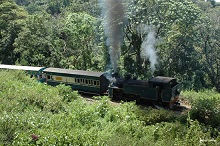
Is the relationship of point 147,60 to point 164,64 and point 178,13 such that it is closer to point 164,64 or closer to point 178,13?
point 164,64

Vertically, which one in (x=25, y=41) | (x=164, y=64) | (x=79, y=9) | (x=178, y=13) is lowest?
(x=164, y=64)

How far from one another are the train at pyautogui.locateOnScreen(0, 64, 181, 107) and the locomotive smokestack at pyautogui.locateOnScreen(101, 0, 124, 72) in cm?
147

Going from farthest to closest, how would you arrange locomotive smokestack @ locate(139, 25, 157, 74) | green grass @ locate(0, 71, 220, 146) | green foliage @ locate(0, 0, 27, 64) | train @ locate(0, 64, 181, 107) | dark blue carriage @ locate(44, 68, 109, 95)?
green foliage @ locate(0, 0, 27, 64), locomotive smokestack @ locate(139, 25, 157, 74), dark blue carriage @ locate(44, 68, 109, 95), train @ locate(0, 64, 181, 107), green grass @ locate(0, 71, 220, 146)

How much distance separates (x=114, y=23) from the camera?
17766 millimetres

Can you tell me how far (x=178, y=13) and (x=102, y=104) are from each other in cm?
1133

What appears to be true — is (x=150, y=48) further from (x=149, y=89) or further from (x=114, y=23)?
(x=149, y=89)

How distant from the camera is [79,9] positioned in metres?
35.8

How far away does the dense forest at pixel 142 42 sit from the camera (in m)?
19.6

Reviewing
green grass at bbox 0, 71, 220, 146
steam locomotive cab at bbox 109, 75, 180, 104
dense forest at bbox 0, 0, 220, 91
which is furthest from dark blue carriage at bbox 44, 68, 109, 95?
green grass at bbox 0, 71, 220, 146

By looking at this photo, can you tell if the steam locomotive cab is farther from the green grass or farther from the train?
the green grass

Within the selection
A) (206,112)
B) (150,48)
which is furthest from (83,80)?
(206,112)

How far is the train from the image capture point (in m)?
13.9

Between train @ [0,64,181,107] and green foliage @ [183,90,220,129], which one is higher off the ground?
train @ [0,64,181,107]

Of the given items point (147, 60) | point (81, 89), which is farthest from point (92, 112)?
point (147, 60)
